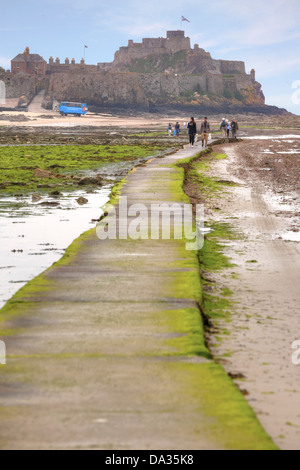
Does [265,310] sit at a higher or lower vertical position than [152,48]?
lower

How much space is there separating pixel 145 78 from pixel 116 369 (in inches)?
6628

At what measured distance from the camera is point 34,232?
44.3 ft

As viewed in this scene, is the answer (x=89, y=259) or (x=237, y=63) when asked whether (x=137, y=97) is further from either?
(x=89, y=259)

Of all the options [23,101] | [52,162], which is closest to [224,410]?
[52,162]

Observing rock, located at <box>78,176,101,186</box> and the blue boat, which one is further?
the blue boat

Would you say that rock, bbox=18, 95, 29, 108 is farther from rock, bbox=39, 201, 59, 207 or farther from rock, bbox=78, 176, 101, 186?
rock, bbox=39, 201, 59, 207

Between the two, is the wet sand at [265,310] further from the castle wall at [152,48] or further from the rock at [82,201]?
the castle wall at [152,48]

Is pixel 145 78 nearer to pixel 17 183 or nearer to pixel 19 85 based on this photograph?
pixel 19 85

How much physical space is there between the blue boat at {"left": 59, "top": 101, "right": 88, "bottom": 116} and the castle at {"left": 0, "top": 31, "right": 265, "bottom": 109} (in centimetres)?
947

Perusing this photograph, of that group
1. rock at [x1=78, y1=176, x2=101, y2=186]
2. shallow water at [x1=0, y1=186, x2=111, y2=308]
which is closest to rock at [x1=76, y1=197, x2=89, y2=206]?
shallow water at [x1=0, y1=186, x2=111, y2=308]

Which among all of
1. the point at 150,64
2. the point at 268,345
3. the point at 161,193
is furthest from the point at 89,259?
the point at 150,64

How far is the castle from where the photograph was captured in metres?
133
